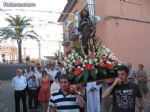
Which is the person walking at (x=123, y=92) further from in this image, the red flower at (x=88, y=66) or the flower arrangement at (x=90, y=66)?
the red flower at (x=88, y=66)

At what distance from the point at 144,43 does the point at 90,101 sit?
12.0 m

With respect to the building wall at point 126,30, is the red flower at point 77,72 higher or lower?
lower

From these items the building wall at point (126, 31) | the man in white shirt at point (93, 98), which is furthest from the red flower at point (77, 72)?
the building wall at point (126, 31)

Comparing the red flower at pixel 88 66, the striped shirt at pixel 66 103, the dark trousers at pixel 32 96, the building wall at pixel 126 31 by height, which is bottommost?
the dark trousers at pixel 32 96

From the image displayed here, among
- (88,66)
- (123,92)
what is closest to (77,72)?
(88,66)

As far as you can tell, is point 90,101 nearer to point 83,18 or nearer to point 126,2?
point 83,18

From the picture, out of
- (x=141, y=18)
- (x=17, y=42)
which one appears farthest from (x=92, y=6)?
(x=17, y=42)

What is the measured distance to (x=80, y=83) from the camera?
21.4 feet

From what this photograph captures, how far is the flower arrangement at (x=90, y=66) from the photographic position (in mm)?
6580

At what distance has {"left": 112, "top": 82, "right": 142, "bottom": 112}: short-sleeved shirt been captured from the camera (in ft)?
19.2

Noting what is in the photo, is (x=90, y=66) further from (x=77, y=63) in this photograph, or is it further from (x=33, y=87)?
(x=33, y=87)

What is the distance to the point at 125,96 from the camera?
5859mm

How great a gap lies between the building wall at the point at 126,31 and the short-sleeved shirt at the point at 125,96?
49.0 feet

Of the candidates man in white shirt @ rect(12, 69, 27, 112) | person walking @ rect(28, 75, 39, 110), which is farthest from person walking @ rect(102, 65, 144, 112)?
person walking @ rect(28, 75, 39, 110)
